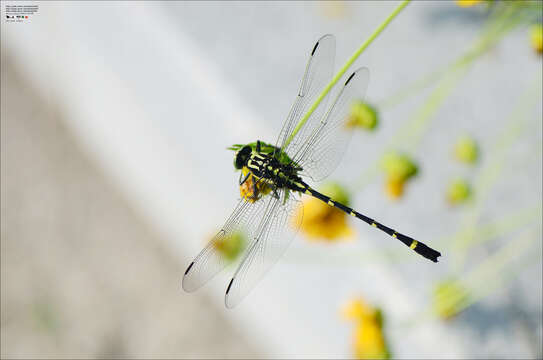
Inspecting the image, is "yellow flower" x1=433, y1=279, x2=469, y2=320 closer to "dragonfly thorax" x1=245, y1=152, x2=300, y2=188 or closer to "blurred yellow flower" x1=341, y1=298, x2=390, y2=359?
"blurred yellow flower" x1=341, y1=298, x2=390, y2=359

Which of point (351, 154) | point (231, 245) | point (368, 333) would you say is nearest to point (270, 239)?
point (231, 245)

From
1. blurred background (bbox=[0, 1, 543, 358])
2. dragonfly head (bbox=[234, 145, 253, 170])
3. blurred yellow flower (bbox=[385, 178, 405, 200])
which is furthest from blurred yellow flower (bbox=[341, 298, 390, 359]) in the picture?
dragonfly head (bbox=[234, 145, 253, 170])

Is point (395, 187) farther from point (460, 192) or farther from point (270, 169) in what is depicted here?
point (270, 169)

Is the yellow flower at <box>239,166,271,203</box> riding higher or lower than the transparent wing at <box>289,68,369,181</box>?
lower

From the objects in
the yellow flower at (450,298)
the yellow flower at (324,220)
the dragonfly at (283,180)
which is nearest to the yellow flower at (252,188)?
the dragonfly at (283,180)

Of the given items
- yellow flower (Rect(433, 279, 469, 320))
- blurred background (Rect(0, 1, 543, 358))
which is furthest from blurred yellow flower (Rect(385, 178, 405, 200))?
yellow flower (Rect(433, 279, 469, 320))

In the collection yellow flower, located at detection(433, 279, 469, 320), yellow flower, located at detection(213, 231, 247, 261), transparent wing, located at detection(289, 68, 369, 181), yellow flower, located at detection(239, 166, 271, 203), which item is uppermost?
transparent wing, located at detection(289, 68, 369, 181)

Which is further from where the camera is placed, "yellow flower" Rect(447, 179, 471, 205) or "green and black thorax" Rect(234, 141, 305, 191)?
"yellow flower" Rect(447, 179, 471, 205)
